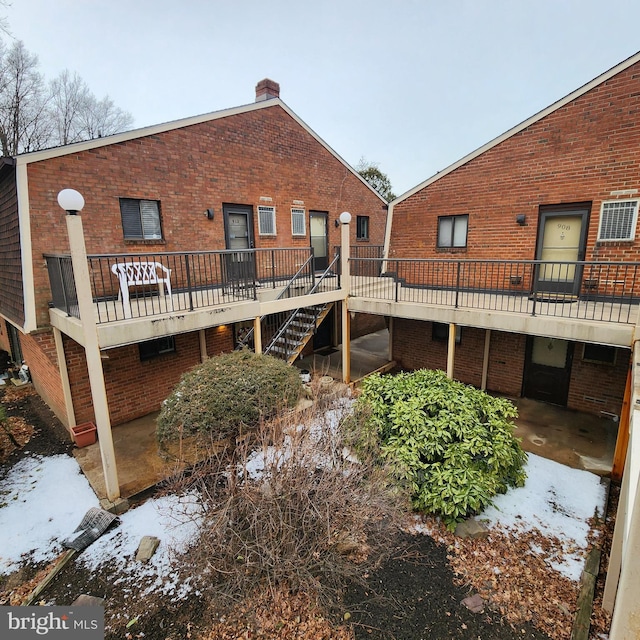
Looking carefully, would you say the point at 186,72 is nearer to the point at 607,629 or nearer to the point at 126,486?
the point at 126,486

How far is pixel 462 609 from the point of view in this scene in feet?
11.9

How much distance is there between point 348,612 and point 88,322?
15.9ft

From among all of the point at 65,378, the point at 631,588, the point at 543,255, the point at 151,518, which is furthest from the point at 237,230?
the point at 631,588

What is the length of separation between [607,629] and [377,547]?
229cm

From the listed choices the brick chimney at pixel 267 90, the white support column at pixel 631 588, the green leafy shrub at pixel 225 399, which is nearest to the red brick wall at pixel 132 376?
the green leafy shrub at pixel 225 399

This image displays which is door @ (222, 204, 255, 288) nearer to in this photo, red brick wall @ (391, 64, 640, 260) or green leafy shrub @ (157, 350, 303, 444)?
green leafy shrub @ (157, 350, 303, 444)

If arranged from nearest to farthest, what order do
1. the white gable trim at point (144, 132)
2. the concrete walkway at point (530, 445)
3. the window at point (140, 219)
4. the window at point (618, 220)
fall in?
the concrete walkway at point (530, 445) < the white gable trim at point (144, 132) < the window at point (618, 220) < the window at point (140, 219)

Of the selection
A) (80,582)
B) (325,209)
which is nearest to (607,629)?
(80,582)

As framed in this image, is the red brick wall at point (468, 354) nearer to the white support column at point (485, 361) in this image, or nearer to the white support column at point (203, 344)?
the white support column at point (485, 361)

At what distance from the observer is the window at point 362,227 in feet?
47.0

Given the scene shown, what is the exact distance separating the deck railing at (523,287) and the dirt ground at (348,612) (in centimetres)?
483

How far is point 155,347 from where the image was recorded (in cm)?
816

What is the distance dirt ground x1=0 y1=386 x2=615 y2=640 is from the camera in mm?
3381

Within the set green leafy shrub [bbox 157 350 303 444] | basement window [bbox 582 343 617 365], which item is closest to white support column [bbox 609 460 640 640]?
green leafy shrub [bbox 157 350 303 444]
